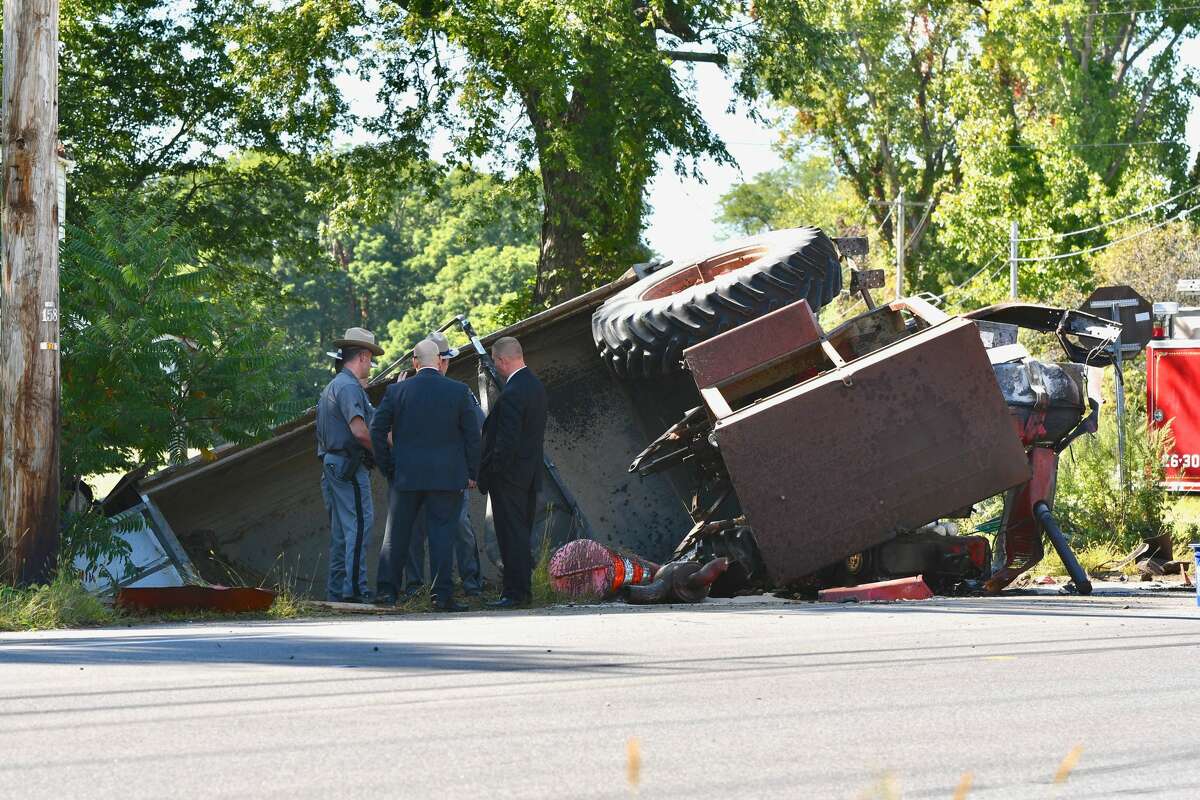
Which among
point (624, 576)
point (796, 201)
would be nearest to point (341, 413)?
point (624, 576)

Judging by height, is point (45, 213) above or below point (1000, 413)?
above

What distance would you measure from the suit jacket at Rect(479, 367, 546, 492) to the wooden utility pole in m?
2.85

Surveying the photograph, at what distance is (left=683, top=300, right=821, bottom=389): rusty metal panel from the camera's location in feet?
37.5

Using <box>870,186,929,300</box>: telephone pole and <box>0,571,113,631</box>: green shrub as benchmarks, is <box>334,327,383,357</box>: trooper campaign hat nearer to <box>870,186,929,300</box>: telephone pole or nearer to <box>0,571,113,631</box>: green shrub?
<box>0,571,113,631</box>: green shrub

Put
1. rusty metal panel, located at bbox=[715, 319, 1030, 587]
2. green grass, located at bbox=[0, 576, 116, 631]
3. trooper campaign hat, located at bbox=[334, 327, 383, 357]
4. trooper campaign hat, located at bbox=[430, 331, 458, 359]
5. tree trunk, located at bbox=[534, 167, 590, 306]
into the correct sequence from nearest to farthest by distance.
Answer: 1. green grass, located at bbox=[0, 576, 116, 631]
2. rusty metal panel, located at bbox=[715, 319, 1030, 587]
3. trooper campaign hat, located at bbox=[430, 331, 458, 359]
4. trooper campaign hat, located at bbox=[334, 327, 383, 357]
5. tree trunk, located at bbox=[534, 167, 590, 306]

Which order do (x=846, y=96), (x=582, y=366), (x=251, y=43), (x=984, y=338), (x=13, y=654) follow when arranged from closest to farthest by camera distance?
(x=13, y=654) < (x=984, y=338) < (x=582, y=366) < (x=251, y=43) < (x=846, y=96)

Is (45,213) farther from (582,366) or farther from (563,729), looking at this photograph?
(563,729)

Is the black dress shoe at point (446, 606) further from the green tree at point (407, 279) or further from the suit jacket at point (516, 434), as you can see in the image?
the green tree at point (407, 279)

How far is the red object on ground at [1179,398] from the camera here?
20.2 meters

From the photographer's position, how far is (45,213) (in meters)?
10.7

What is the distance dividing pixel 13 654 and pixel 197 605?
2545mm

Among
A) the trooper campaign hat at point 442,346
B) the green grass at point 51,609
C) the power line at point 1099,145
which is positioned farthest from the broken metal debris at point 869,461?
the power line at point 1099,145

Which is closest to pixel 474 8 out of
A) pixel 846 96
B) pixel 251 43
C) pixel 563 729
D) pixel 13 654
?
pixel 251 43

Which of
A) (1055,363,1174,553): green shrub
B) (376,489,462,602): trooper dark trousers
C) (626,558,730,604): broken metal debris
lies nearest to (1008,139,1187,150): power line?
(1055,363,1174,553): green shrub
